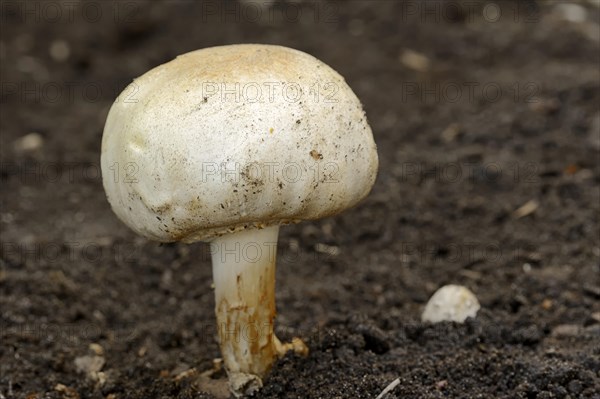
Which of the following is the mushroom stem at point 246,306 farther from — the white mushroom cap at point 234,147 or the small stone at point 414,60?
the small stone at point 414,60

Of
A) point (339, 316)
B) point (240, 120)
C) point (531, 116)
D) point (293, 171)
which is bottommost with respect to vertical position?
point (339, 316)

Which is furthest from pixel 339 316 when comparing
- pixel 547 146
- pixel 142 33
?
pixel 142 33

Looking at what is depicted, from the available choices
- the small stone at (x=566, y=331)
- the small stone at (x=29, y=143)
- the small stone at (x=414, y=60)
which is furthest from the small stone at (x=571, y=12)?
the small stone at (x=29, y=143)

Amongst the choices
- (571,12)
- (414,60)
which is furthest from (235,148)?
(571,12)

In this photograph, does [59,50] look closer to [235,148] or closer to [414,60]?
[414,60]

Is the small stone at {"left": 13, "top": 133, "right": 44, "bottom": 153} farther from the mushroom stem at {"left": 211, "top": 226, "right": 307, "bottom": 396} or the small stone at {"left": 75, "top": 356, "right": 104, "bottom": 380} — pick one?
the mushroom stem at {"left": 211, "top": 226, "right": 307, "bottom": 396}

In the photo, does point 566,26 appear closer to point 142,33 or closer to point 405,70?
point 405,70

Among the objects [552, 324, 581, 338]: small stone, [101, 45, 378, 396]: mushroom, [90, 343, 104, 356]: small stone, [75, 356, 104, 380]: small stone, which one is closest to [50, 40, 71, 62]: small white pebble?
[90, 343, 104, 356]: small stone
